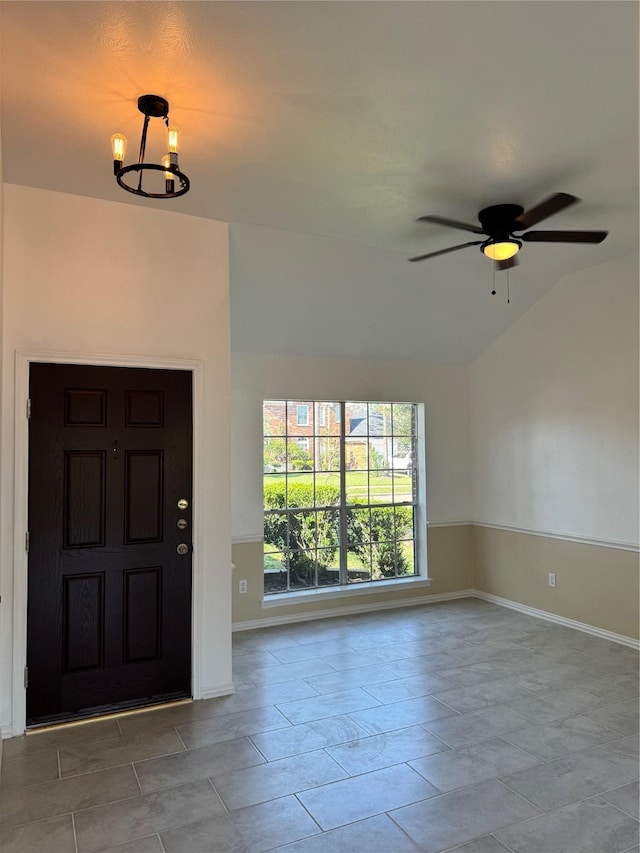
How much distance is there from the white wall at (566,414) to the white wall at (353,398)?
8.2 inches

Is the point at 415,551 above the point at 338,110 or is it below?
below

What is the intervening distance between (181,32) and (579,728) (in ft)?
12.4

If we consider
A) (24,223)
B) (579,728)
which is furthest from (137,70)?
(579,728)

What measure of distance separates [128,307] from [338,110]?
169 cm

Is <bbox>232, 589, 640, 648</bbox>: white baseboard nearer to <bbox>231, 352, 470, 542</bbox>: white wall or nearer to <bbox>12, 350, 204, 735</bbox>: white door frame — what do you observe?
<bbox>231, 352, 470, 542</bbox>: white wall

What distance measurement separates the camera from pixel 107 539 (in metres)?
3.35

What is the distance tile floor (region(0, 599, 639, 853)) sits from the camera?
228 centimetres

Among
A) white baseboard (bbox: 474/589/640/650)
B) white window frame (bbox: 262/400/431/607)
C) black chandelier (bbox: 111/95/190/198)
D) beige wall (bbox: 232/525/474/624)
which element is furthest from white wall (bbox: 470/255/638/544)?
black chandelier (bbox: 111/95/190/198)

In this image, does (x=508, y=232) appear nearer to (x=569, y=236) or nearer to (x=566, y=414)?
(x=569, y=236)

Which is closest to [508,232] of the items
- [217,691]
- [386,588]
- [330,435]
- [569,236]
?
[569,236]

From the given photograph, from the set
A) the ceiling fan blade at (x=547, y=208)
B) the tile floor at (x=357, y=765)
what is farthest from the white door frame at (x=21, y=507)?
the ceiling fan blade at (x=547, y=208)

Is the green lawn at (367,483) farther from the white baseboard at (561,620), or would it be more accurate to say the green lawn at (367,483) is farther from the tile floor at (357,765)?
the tile floor at (357,765)

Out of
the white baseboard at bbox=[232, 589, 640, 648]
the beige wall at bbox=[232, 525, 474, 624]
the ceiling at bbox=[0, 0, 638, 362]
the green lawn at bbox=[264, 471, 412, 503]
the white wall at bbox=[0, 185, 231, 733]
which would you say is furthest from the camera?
the green lawn at bbox=[264, 471, 412, 503]

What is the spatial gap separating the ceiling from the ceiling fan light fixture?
292 millimetres
